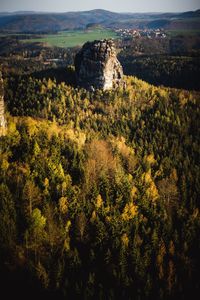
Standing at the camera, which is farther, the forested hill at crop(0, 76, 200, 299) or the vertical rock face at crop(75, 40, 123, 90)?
the vertical rock face at crop(75, 40, 123, 90)

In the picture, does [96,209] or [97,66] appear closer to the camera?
[96,209]

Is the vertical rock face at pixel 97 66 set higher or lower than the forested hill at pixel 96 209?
higher

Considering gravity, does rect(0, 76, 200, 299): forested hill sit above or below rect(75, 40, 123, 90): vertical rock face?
below

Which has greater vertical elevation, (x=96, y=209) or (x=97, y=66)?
(x=97, y=66)

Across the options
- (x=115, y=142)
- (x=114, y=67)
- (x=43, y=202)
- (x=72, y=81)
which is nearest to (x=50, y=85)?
(x=72, y=81)

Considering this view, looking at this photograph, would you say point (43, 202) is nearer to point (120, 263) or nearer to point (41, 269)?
point (41, 269)
